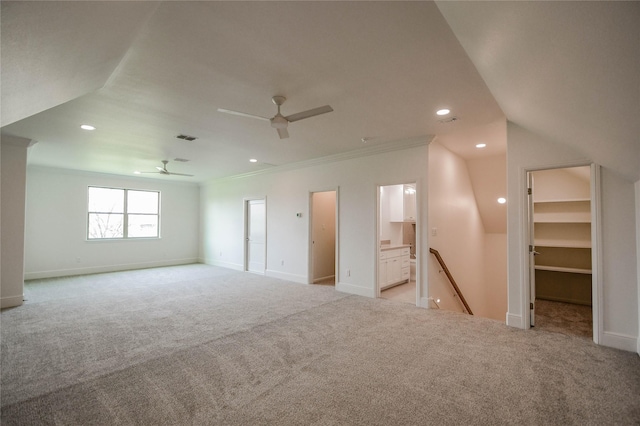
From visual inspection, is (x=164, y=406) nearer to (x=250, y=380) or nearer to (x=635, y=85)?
(x=250, y=380)

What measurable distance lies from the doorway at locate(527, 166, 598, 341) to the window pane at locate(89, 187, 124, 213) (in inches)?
397

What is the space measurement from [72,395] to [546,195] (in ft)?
22.9

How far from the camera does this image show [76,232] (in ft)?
24.3

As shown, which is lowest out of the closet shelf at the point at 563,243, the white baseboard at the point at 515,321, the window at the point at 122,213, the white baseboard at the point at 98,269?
the white baseboard at the point at 98,269

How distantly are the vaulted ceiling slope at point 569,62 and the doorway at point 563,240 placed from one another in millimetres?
2530

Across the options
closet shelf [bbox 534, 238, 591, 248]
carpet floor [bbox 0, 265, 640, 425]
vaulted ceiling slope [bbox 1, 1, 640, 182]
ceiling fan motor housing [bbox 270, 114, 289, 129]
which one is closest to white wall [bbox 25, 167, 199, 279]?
carpet floor [bbox 0, 265, 640, 425]

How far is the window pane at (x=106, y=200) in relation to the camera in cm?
780

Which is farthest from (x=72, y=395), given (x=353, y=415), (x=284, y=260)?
(x=284, y=260)

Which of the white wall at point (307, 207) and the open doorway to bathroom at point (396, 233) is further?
the open doorway to bathroom at point (396, 233)

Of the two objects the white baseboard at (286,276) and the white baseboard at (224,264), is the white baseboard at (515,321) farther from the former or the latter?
the white baseboard at (224,264)

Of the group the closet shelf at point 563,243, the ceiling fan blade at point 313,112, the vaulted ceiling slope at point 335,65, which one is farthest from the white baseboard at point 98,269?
the closet shelf at point 563,243

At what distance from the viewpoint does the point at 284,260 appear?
680cm

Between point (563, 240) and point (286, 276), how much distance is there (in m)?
5.55

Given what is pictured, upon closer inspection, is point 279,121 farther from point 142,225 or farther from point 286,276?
point 142,225
